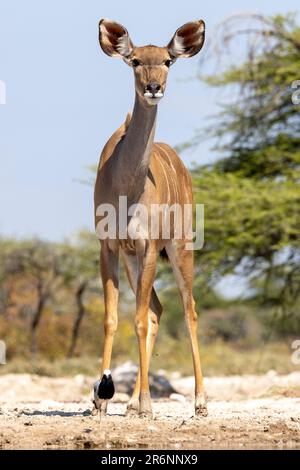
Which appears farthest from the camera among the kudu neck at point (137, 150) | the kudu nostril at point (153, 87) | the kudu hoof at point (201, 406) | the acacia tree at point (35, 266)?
the acacia tree at point (35, 266)

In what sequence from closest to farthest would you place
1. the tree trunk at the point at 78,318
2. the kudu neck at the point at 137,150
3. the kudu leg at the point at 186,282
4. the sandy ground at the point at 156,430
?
1. the sandy ground at the point at 156,430
2. the kudu neck at the point at 137,150
3. the kudu leg at the point at 186,282
4. the tree trunk at the point at 78,318

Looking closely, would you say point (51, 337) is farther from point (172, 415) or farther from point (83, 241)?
point (172, 415)

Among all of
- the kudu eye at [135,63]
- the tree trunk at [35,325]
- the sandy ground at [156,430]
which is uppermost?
the tree trunk at [35,325]

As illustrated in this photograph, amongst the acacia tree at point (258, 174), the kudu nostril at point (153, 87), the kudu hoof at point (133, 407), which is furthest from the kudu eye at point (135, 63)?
the acacia tree at point (258, 174)

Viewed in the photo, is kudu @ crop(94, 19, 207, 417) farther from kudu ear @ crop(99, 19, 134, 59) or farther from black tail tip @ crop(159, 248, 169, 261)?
black tail tip @ crop(159, 248, 169, 261)

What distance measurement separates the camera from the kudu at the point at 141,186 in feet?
24.2

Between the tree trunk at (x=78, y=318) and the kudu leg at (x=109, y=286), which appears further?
the tree trunk at (x=78, y=318)

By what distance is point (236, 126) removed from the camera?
20.6 metres

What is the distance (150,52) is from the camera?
7.39 m

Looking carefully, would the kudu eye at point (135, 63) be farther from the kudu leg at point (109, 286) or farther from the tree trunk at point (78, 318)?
the tree trunk at point (78, 318)

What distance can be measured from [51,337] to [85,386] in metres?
10.7

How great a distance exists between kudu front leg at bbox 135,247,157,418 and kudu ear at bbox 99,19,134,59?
1458mm

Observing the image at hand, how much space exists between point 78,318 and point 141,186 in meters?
18.8

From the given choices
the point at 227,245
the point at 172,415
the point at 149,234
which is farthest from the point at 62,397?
the point at 149,234
